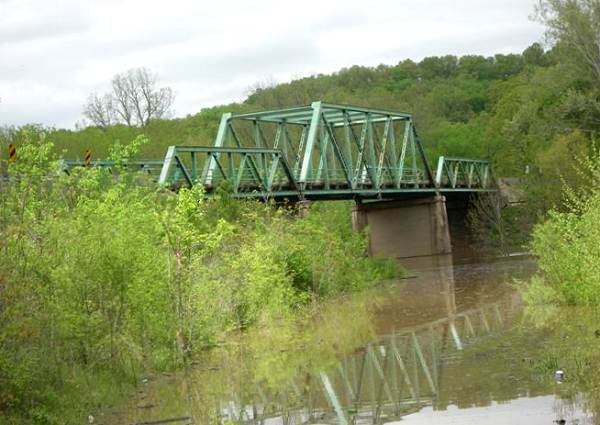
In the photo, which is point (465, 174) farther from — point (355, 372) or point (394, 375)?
point (394, 375)

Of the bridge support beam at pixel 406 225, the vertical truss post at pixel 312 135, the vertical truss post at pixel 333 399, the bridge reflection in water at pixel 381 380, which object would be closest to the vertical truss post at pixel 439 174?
the bridge support beam at pixel 406 225

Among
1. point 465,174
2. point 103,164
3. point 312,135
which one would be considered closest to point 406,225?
point 465,174

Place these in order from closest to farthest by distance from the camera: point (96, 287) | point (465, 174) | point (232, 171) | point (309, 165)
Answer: point (96, 287), point (232, 171), point (309, 165), point (465, 174)

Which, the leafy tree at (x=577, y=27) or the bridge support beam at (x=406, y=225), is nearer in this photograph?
the leafy tree at (x=577, y=27)

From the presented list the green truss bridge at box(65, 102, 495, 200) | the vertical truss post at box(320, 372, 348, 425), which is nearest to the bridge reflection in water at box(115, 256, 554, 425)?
the vertical truss post at box(320, 372, 348, 425)

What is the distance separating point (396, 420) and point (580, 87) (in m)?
53.6

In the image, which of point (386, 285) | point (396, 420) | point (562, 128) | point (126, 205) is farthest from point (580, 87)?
point (396, 420)

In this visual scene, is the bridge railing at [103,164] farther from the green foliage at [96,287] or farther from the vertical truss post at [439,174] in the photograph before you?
the vertical truss post at [439,174]

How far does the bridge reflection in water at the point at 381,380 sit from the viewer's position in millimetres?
13617

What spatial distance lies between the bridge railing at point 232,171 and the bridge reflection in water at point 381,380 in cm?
1701

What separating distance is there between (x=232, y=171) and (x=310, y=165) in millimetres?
12605

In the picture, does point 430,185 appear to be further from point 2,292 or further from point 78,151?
point 2,292

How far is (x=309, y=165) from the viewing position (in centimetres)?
5503

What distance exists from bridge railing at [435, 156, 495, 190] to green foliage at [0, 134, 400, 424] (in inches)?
2089
